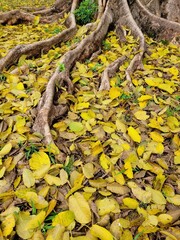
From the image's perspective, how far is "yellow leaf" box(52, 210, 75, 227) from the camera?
4.14 feet

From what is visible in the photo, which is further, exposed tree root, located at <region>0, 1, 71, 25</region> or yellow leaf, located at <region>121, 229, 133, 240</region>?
exposed tree root, located at <region>0, 1, 71, 25</region>

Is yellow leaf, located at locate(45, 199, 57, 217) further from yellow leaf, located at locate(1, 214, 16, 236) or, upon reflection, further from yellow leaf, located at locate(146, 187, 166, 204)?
yellow leaf, located at locate(146, 187, 166, 204)

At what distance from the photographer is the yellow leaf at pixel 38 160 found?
158 centimetres

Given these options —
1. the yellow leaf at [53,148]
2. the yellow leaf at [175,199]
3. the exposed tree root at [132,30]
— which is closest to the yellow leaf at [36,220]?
the yellow leaf at [53,148]

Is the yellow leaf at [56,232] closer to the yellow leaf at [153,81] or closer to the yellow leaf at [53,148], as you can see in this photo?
the yellow leaf at [53,148]

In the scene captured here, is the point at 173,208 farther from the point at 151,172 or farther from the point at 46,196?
the point at 46,196

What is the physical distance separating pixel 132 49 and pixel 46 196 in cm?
246

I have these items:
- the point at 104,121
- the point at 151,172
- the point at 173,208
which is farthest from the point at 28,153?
the point at 173,208

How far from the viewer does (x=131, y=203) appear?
1.45 m

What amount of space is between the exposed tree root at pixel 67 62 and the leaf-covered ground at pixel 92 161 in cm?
7

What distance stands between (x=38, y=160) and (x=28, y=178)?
142mm

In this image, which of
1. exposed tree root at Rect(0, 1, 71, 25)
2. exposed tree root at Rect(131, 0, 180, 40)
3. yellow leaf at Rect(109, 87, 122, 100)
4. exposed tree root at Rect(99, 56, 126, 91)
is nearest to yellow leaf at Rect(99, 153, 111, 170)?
yellow leaf at Rect(109, 87, 122, 100)

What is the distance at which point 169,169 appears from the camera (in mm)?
1733

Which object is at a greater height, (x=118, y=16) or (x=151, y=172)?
(x=118, y=16)
